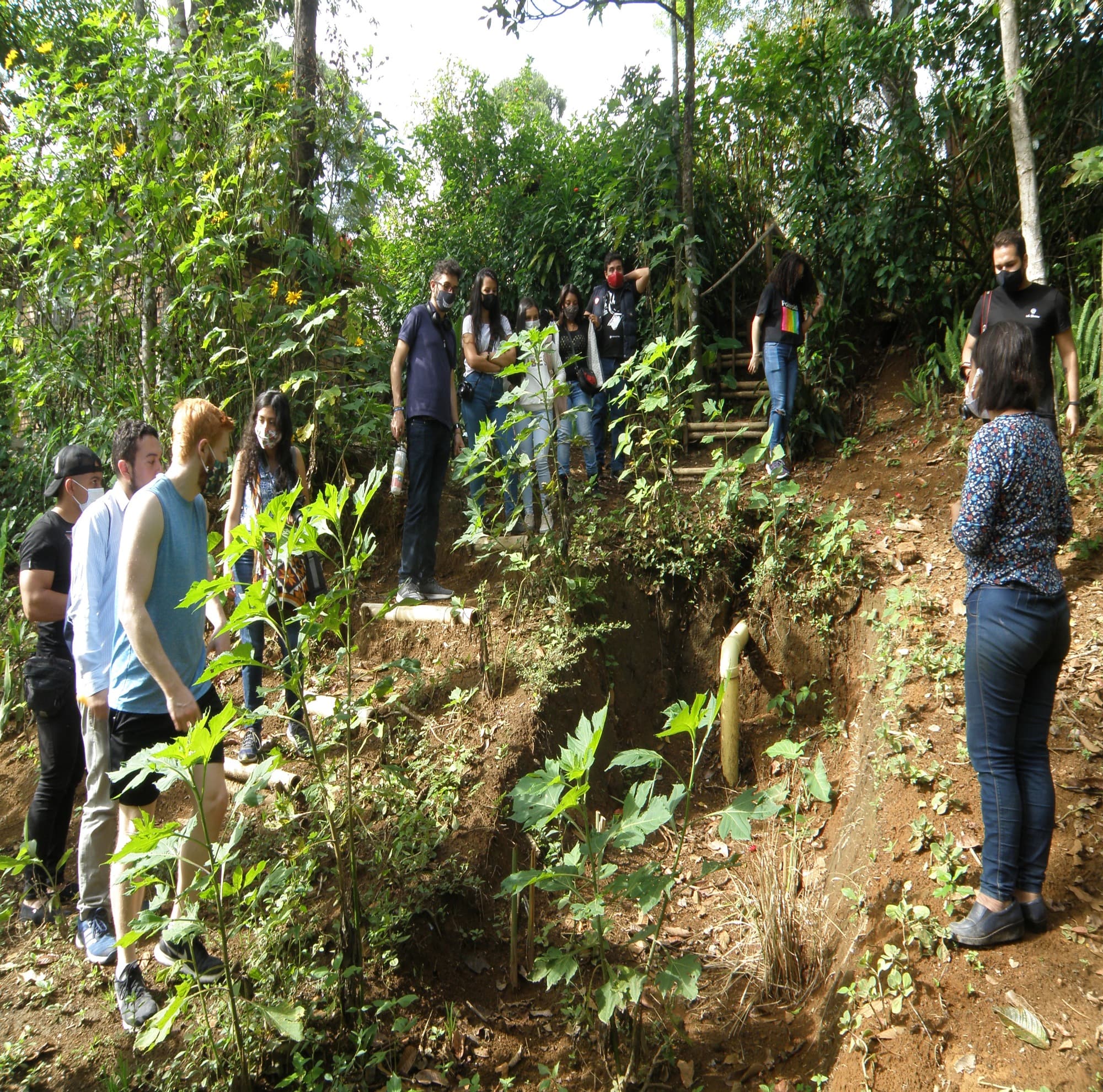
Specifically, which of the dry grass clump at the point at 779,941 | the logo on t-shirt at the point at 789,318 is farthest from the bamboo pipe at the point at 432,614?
the logo on t-shirt at the point at 789,318

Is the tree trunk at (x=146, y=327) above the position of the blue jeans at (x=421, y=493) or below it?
above

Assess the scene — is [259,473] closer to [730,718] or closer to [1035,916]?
[730,718]

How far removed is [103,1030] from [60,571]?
195 centimetres

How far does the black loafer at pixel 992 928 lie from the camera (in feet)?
8.53

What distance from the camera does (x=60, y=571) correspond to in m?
3.81

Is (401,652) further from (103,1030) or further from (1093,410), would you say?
(1093,410)

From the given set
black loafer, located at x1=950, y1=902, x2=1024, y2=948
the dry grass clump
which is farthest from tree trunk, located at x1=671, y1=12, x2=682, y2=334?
black loafer, located at x1=950, y1=902, x2=1024, y2=948

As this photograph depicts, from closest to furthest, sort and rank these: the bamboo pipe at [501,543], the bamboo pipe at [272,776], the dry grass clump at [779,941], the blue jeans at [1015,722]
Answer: the blue jeans at [1015,722], the dry grass clump at [779,941], the bamboo pipe at [272,776], the bamboo pipe at [501,543]

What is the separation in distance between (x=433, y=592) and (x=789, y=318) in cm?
347

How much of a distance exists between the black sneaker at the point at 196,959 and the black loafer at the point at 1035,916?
2.58 meters

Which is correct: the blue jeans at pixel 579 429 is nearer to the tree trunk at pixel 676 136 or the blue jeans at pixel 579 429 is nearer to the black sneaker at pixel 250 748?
the tree trunk at pixel 676 136

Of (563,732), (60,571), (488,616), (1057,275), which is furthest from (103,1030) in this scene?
(1057,275)

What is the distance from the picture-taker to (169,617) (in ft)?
9.55

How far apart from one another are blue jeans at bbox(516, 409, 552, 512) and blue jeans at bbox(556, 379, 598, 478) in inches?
4.9
